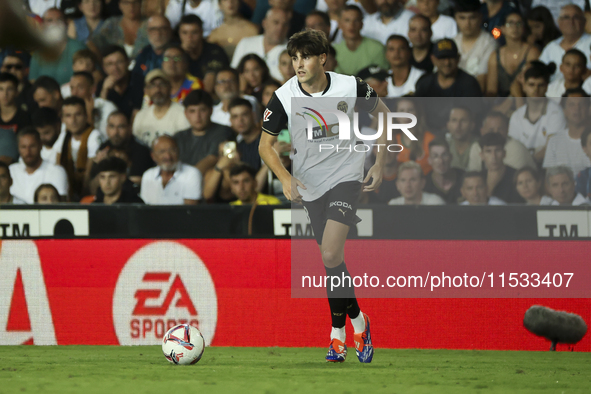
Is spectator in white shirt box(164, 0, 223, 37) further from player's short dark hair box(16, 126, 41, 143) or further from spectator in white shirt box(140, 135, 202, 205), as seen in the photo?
player's short dark hair box(16, 126, 41, 143)

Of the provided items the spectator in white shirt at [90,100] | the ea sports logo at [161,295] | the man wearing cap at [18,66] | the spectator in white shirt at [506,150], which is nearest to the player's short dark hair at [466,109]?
the spectator in white shirt at [506,150]

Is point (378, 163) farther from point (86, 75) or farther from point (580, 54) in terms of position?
point (86, 75)

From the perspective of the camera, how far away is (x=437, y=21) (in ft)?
25.4

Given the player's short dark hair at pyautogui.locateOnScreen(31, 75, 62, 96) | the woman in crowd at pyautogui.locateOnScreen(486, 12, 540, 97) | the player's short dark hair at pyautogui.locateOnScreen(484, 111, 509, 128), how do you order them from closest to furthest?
the player's short dark hair at pyautogui.locateOnScreen(484, 111, 509, 128) → the woman in crowd at pyautogui.locateOnScreen(486, 12, 540, 97) → the player's short dark hair at pyautogui.locateOnScreen(31, 75, 62, 96)

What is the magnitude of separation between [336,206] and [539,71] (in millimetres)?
3272

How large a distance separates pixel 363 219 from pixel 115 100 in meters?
3.51

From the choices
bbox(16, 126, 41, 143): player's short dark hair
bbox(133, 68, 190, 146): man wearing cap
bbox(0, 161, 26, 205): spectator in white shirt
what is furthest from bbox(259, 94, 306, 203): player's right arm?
bbox(16, 126, 41, 143): player's short dark hair

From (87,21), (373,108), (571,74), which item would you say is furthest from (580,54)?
(87,21)

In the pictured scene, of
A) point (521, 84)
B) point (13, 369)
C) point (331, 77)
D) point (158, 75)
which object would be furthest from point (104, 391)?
point (521, 84)

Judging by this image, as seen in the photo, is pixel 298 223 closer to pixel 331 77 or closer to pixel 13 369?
pixel 331 77

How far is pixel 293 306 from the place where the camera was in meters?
6.43

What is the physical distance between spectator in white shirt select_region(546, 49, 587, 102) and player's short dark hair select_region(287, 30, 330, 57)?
3.07 metres

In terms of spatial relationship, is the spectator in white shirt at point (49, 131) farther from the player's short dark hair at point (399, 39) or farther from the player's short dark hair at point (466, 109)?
the player's short dark hair at point (466, 109)

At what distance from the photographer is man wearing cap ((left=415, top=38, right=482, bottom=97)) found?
22.9ft
